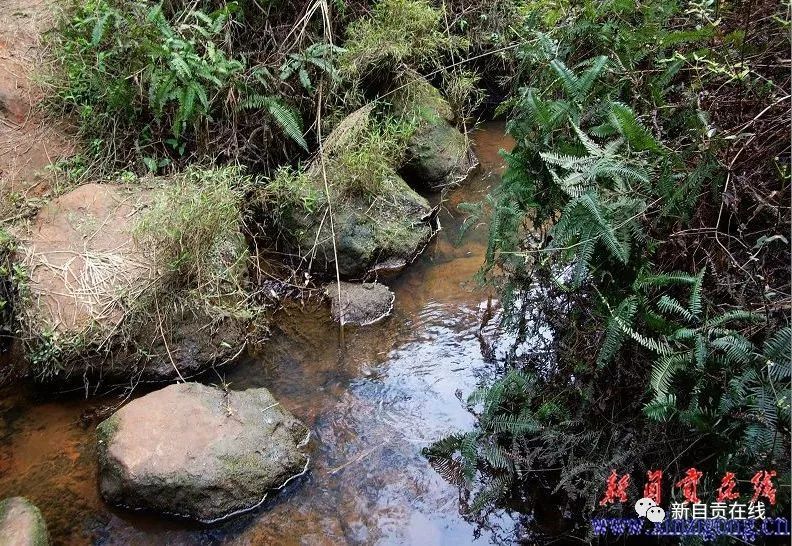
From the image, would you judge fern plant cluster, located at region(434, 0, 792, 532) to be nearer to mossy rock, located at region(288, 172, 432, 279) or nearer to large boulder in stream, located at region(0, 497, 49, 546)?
large boulder in stream, located at region(0, 497, 49, 546)

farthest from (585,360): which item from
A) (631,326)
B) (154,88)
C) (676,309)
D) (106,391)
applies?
(154,88)

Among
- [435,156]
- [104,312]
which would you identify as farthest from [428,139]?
[104,312]

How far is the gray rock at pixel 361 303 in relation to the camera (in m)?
4.47

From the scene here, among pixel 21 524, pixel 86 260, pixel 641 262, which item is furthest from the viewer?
pixel 86 260

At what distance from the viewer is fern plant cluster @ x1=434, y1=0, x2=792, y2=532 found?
82.2 inches

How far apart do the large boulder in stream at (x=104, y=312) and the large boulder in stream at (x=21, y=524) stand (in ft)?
3.21

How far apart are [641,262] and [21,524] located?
9.40 feet

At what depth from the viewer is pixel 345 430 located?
365 cm

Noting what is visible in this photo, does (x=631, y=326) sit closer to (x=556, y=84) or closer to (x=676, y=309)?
(x=676, y=309)

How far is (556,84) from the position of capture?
2826 millimetres

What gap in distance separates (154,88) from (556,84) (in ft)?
9.79

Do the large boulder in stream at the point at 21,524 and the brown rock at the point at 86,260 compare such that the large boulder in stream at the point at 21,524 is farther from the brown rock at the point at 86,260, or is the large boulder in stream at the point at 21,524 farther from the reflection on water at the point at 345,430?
the brown rock at the point at 86,260

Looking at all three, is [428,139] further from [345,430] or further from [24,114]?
[24,114]

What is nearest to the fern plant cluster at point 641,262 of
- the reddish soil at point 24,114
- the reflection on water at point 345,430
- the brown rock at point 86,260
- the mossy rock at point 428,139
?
the reflection on water at point 345,430
